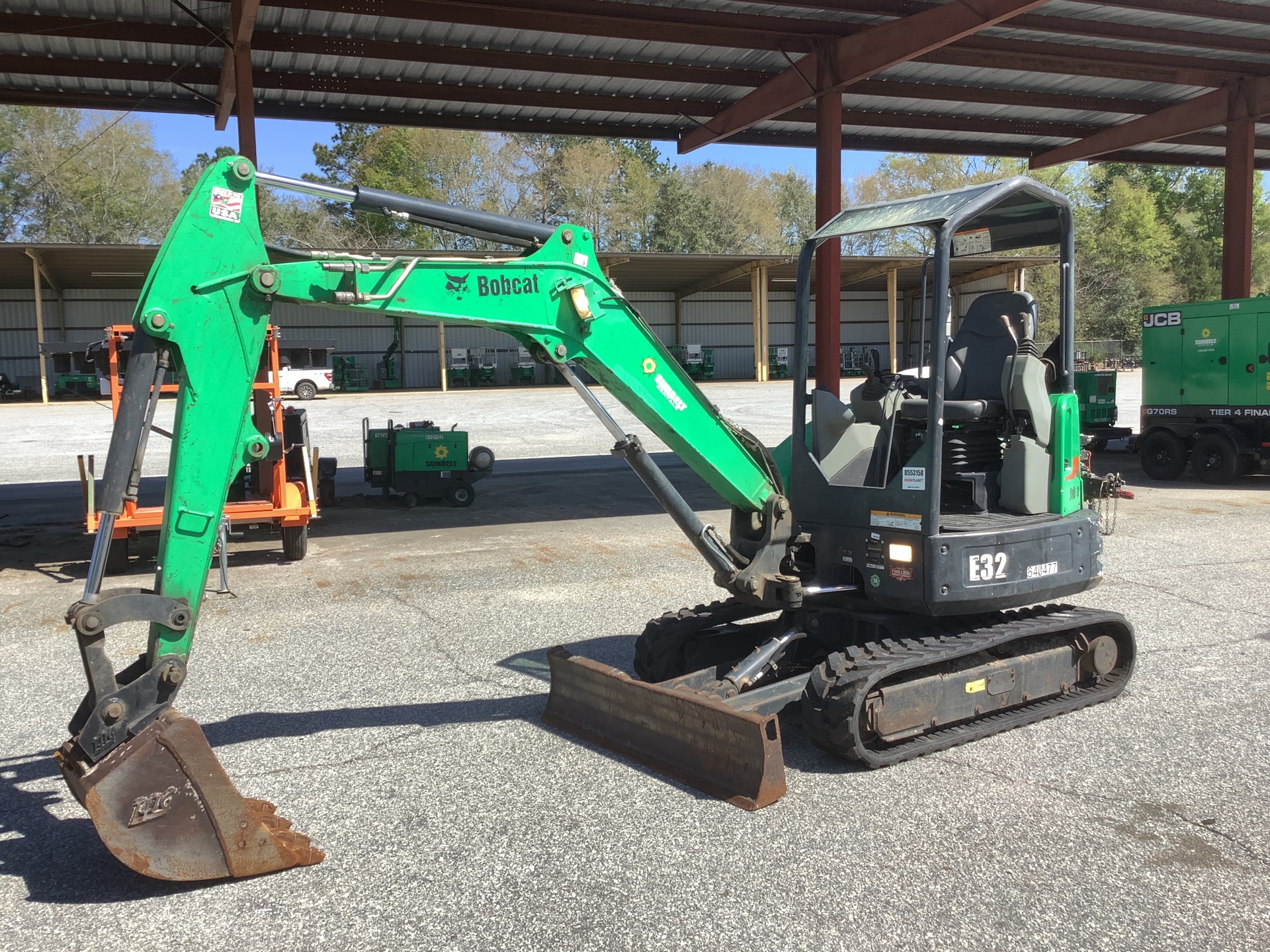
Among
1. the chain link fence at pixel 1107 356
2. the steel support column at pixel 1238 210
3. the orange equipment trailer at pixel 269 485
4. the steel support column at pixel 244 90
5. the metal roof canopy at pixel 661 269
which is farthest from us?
the chain link fence at pixel 1107 356

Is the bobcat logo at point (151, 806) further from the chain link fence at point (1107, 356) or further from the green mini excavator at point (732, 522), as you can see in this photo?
the chain link fence at point (1107, 356)

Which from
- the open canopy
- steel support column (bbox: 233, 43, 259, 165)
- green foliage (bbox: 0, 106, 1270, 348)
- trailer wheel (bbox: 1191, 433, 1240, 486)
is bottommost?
trailer wheel (bbox: 1191, 433, 1240, 486)

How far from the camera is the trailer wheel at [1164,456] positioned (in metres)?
16.9

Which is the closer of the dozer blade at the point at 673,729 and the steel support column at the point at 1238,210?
the dozer blade at the point at 673,729

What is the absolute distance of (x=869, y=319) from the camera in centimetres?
5447

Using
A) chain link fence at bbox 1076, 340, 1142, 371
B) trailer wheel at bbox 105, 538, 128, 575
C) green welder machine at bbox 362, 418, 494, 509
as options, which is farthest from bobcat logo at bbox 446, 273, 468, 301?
chain link fence at bbox 1076, 340, 1142, 371

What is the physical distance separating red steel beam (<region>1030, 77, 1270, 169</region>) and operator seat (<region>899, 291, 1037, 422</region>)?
558 inches

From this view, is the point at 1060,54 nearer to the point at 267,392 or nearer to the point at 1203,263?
the point at 267,392

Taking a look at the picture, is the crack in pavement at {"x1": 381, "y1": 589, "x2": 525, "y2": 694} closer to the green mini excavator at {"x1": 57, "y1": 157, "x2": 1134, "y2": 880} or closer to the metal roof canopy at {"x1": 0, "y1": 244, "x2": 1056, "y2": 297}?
the green mini excavator at {"x1": 57, "y1": 157, "x2": 1134, "y2": 880}

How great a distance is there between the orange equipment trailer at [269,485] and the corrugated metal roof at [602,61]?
4.13 metres

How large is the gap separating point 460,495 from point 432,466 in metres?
0.60

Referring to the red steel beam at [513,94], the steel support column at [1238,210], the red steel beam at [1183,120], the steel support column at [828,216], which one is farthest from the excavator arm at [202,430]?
the steel support column at [1238,210]

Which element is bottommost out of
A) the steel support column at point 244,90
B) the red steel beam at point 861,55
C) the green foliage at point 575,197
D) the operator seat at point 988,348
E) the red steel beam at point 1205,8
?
the operator seat at point 988,348

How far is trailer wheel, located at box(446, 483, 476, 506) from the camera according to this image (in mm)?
15094
